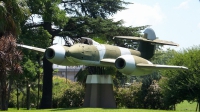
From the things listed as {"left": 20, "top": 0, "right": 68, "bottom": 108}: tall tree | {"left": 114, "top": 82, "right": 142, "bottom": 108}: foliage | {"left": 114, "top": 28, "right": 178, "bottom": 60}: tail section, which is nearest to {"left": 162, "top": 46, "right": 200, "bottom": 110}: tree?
{"left": 114, "top": 28, "right": 178, "bottom": 60}: tail section

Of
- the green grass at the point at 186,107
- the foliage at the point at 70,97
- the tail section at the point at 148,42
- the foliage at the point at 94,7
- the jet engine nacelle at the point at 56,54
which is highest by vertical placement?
the foliage at the point at 94,7

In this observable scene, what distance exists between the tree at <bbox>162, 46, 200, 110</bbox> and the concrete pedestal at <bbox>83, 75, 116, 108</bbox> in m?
4.79

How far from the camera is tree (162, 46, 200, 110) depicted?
27.8 m

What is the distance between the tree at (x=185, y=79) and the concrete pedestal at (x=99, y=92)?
4.79m

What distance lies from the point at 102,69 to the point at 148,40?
12.1ft

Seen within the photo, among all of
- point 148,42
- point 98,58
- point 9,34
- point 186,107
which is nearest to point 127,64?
point 98,58

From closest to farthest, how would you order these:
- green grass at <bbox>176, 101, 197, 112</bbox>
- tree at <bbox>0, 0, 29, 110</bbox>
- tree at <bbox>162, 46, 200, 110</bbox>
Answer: tree at <bbox>0, 0, 29, 110</bbox> → tree at <bbox>162, 46, 200, 110</bbox> → green grass at <bbox>176, 101, 197, 112</bbox>

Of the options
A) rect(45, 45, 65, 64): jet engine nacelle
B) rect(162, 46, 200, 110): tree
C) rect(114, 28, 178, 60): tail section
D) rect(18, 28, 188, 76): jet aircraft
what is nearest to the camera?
rect(18, 28, 188, 76): jet aircraft

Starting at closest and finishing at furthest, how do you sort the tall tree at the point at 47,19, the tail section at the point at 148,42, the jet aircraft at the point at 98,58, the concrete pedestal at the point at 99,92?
the jet aircraft at the point at 98,58
the concrete pedestal at the point at 99,92
the tail section at the point at 148,42
the tall tree at the point at 47,19

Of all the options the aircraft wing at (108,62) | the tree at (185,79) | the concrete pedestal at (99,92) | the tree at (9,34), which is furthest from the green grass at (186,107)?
the tree at (9,34)

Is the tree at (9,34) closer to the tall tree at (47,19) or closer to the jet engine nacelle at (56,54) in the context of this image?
the jet engine nacelle at (56,54)

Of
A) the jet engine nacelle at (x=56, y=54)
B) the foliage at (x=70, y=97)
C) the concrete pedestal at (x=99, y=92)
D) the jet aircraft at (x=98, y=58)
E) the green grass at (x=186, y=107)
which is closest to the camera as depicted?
the jet aircraft at (x=98, y=58)

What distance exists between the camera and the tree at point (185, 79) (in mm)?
27844

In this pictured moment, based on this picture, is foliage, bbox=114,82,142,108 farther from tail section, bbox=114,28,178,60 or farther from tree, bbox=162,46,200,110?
tail section, bbox=114,28,178,60
